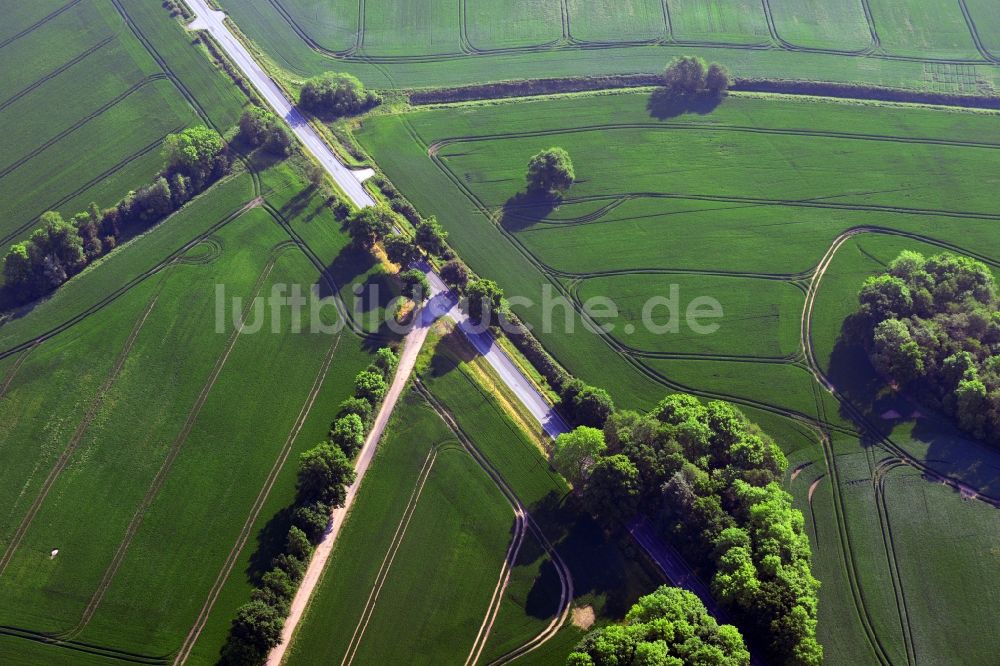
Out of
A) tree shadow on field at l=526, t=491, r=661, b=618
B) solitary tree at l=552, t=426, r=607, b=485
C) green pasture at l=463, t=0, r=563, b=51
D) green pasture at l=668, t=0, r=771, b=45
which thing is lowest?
tree shadow on field at l=526, t=491, r=661, b=618

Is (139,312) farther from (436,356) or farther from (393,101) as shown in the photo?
(393,101)

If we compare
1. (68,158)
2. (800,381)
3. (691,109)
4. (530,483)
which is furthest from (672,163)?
(68,158)

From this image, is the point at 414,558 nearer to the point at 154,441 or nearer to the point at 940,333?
the point at 154,441

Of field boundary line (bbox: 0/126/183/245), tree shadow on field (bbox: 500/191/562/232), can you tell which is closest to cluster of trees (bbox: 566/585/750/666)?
tree shadow on field (bbox: 500/191/562/232)

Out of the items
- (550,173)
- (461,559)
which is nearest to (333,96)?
(550,173)

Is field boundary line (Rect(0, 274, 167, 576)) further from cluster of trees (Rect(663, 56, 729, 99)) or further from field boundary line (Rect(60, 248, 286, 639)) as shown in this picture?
cluster of trees (Rect(663, 56, 729, 99))

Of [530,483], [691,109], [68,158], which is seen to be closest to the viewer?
[530,483]
